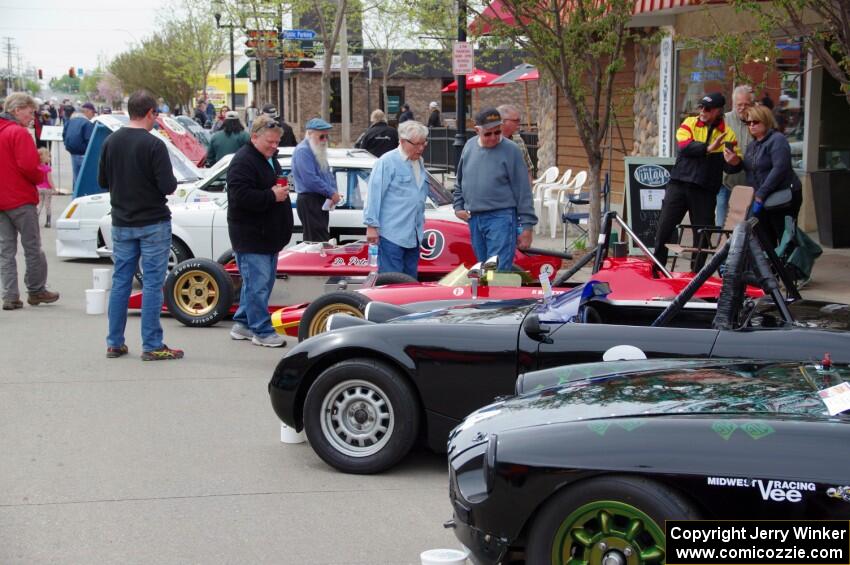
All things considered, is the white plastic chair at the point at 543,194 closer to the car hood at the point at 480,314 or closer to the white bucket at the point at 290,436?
the car hood at the point at 480,314

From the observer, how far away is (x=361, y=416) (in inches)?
237

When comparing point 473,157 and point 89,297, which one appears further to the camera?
point 89,297

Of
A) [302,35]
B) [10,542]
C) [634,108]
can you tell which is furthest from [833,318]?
[302,35]

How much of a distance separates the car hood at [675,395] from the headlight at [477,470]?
8cm

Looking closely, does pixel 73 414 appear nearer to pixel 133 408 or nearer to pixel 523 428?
pixel 133 408

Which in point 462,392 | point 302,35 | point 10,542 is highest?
point 302,35

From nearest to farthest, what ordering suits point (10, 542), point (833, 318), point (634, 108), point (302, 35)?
point (10, 542), point (833, 318), point (634, 108), point (302, 35)

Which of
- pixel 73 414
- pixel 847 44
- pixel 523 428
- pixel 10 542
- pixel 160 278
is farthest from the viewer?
pixel 847 44

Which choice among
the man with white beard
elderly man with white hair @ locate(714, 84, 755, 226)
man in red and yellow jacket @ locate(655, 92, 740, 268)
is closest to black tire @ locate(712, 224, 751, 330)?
man in red and yellow jacket @ locate(655, 92, 740, 268)

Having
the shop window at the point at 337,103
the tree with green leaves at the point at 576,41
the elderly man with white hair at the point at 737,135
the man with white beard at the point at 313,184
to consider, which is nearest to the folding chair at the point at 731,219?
the elderly man with white hair at the point at 737,135

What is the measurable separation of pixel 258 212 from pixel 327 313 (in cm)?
138

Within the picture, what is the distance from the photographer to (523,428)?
13.5ft

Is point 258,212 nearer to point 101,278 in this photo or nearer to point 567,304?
point 101,278

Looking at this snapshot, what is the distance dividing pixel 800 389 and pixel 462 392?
80.7 inches
